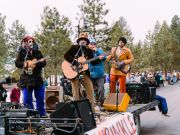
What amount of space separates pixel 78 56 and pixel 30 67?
3.11 ft

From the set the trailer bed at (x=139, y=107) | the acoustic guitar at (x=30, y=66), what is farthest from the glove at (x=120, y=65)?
the acoustic guitar at (x=30, y=66)

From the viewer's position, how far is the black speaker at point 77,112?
6772 millimetres

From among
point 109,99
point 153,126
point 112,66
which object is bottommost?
point 153,126

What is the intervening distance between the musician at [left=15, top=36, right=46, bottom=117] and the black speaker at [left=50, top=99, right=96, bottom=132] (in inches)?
80.2

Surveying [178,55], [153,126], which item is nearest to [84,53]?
[153,126]

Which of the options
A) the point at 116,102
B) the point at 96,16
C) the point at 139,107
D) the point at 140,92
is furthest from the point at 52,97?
the point at 96,16

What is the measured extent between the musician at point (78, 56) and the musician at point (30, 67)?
570 mm

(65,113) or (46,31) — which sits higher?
(46,31)

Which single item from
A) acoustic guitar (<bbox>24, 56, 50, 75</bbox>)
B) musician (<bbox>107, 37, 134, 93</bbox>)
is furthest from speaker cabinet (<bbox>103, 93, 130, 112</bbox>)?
acoustic guitar (<bbox>24, 56, 50, 75</bbox>)

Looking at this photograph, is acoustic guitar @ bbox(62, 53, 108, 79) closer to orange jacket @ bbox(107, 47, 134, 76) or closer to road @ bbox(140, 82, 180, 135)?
orange jacket @ bbox(107, 47, 134, 76)

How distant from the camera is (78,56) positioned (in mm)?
8797

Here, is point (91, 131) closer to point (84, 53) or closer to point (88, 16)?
point (84, 53)

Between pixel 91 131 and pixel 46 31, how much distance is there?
125 ft

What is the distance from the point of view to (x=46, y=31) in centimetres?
4428
